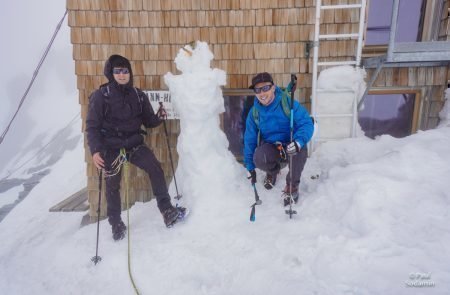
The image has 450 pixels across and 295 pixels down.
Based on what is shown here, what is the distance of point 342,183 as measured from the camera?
11.5 ft

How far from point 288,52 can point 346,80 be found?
104cm

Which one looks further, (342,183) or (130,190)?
(130,190)

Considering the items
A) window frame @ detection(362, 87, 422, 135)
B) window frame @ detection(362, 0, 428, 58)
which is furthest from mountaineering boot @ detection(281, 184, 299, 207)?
window frame @ detection(362, 0, 428, 58)

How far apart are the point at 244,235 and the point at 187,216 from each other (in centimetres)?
92

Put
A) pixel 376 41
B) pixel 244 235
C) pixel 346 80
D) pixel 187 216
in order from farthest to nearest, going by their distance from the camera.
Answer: pixel 376 41, pixel 346 80, pixel 187 216, pixel 244 235

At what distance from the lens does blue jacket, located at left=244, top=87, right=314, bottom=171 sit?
12.3ft

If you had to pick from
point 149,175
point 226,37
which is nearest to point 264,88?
point 226,37

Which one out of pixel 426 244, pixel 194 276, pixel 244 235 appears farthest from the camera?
pixel 244 235

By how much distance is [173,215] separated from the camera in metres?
3.86

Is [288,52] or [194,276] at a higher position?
[288,52]

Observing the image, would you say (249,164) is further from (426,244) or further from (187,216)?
(426,244)

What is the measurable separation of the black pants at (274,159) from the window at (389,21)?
275 cm

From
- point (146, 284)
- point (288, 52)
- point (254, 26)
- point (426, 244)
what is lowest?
point (146, 284)

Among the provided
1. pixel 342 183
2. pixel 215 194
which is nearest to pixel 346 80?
pixel 342 183
